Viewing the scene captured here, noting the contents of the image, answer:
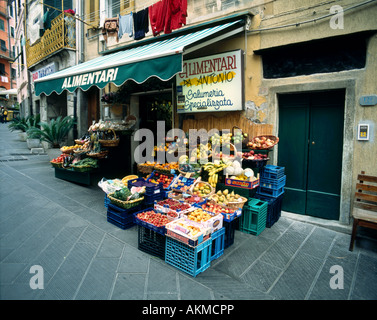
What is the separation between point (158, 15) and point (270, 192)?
5.12 meters

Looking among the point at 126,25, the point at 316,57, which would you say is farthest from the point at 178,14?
the point at 316,57

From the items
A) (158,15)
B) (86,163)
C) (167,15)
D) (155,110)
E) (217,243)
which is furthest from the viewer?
(155,110)

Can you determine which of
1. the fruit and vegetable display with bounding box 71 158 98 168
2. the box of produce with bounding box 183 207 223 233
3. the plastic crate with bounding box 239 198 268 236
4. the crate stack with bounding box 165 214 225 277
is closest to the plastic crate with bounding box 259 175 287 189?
the plastic crate with bounding box 239 198 268 236

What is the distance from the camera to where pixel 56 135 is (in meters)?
9.87

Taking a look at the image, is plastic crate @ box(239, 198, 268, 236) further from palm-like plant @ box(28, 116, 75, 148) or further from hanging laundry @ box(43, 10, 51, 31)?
hanging laundry @ box(43, 10, 51, 31)

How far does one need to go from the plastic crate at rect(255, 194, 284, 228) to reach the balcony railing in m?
9.20

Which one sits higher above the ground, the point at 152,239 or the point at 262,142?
the point at 262,142

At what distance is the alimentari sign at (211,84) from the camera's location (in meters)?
5.40

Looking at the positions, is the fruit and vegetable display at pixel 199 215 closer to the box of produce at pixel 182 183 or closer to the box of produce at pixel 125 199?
the box of produce at pixel 182 183

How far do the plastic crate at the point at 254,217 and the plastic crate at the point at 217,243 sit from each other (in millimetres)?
886

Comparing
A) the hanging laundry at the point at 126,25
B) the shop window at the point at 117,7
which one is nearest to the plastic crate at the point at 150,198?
the hanging laundry at the point at 126,25

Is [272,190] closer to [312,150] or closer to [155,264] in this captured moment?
[312,150]

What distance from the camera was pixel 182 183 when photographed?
4.84m

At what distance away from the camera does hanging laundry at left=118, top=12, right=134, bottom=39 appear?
7371 mm
